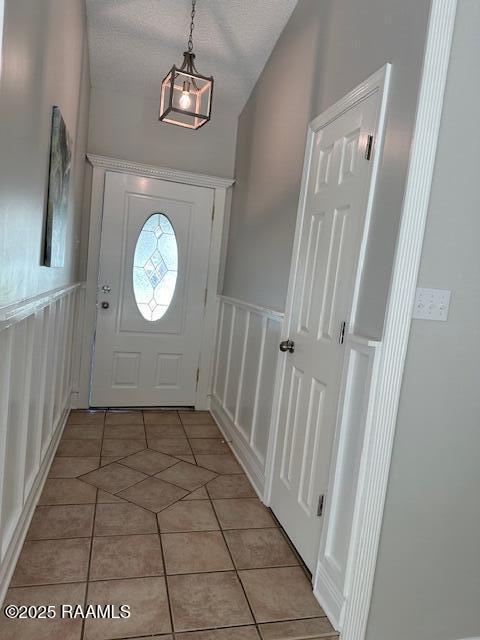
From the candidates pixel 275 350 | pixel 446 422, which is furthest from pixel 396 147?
pixel 275 350

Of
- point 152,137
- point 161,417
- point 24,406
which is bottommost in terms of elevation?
point 161,417

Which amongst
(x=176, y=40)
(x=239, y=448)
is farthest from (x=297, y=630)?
(x=176, y=40)

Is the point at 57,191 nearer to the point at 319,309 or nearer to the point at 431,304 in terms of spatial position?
the point at 319,309

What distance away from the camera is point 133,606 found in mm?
1547

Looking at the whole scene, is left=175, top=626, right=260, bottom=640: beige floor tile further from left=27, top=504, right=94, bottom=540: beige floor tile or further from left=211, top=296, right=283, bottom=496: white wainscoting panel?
left=211, top=296, right=283, bottom=496: white wainscoting panel

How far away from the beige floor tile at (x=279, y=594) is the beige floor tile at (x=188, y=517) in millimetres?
369

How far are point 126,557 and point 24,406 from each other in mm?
758

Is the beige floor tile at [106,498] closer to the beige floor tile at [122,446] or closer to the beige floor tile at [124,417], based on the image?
the beige floor tile at [122,446]

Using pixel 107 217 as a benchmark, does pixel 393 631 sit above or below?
below

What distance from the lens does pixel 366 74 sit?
169 cm

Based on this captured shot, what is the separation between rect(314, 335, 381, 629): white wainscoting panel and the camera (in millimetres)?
1470

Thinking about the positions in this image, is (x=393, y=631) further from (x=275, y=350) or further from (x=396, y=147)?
(x=396, y=147)

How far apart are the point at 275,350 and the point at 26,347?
132 centimetres

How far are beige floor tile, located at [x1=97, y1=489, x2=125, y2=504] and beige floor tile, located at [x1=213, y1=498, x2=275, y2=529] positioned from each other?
1.68 feet
